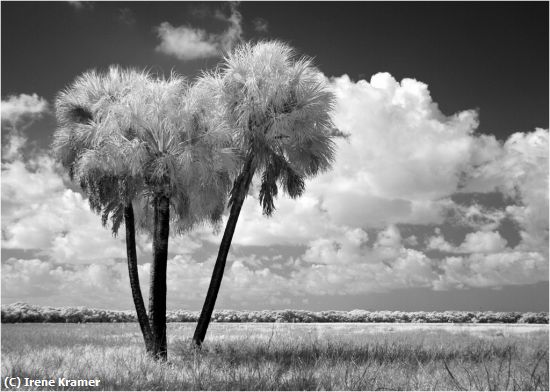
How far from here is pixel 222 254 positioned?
61.7 ft

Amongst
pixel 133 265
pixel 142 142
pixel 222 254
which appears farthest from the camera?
pixel 222 254

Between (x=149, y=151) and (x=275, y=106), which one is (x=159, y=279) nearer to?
(x=149, y=151)

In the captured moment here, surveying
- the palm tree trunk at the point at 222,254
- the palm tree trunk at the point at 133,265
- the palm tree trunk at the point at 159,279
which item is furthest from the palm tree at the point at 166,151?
the palm tree trunk at the point at 222,254

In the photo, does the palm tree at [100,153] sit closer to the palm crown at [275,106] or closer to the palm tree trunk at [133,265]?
the palm tree trunk at [133,265]

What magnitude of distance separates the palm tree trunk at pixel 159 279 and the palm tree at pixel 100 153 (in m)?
0.38

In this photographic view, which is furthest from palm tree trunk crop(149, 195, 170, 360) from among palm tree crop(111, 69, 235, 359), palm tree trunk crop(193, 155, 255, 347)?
palm tree trunk crop(193, 155, 255, 347)

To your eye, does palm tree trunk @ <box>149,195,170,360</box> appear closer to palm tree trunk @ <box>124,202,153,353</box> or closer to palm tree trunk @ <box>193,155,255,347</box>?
palm tree trunk @ <box>124,202,153,353</box>

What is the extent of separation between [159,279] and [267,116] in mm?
6708

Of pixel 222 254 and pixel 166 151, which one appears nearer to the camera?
pixel 166 151

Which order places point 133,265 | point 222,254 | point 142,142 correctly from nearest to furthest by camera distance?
point 142,142 → point 133,265 → point 222,254

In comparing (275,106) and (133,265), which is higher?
(275,106)

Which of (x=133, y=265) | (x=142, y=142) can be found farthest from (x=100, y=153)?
(x=133, y=265)

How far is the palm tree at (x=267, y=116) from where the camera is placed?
18438 mm

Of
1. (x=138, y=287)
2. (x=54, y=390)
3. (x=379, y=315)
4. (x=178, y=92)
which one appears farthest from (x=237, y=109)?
(x=379, y=315)
